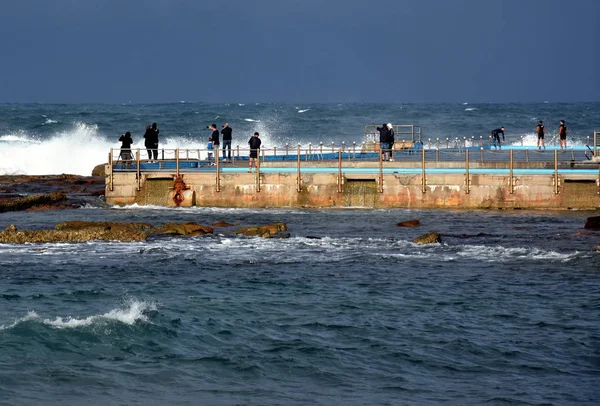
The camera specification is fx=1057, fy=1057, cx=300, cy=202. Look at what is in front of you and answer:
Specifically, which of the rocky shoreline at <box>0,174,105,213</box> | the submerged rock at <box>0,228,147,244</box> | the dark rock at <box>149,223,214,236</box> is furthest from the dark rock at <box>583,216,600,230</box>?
the rocky shoreline at <box>0,174,105,213</box>

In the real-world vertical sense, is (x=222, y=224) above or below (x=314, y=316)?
above

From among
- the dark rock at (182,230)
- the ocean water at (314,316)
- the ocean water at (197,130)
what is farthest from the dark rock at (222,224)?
the ocean water at (197,130)

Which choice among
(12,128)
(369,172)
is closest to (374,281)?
(369,172)

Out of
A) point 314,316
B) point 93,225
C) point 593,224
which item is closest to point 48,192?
point 93,225

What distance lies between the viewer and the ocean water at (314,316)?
49.5 ft

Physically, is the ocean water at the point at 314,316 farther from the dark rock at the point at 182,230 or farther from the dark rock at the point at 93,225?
the dark rock at the point at 93,225

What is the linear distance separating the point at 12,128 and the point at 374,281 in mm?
89492

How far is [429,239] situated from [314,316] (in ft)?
31.3

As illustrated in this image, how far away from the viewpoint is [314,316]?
64.1 ft

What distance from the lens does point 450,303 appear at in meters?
20.6

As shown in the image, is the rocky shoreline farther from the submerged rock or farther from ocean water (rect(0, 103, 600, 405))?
the submerged rock

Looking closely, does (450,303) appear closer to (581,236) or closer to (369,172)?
(581,236)

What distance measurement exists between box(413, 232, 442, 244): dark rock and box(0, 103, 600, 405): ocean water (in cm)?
56

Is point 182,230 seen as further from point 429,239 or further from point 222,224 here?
point 429,239
